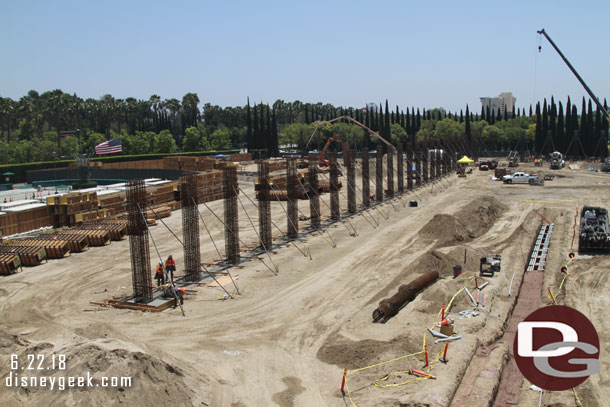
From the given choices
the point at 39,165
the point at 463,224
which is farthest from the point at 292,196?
the point at 39,165

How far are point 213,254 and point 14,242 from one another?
12.0m

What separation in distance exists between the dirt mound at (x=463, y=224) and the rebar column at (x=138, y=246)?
17.7 meters

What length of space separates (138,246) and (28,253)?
11.0 metres

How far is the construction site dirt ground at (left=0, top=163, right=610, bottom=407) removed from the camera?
1372 centimetres

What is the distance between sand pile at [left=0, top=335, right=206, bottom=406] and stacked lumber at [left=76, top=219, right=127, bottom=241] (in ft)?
75.9

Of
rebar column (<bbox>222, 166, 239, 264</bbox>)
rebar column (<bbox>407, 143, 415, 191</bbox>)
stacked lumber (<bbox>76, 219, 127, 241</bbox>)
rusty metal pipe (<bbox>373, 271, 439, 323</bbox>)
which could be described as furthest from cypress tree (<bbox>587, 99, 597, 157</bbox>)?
stacked lumber (<bbox>76, 219, 127, 241</bbox>)

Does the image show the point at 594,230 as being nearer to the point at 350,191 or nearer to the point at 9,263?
the point at 350,191

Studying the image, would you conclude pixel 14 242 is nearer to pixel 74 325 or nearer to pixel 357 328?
pixel 74 325

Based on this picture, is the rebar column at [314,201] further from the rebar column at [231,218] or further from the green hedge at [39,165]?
the green hedge at [39,165]

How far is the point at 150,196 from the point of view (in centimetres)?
4541

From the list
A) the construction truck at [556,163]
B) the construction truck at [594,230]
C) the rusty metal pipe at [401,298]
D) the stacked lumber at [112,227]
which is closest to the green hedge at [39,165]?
the stacked lumber at [112,227]

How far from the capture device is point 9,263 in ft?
93.4

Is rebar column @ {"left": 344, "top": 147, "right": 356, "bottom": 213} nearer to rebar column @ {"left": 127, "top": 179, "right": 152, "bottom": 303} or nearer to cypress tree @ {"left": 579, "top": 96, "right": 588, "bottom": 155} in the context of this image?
rebar column @ {"left": 127, "top": 179, "right": 152, "bottom": 303}

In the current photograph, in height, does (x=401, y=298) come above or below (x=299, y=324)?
above
